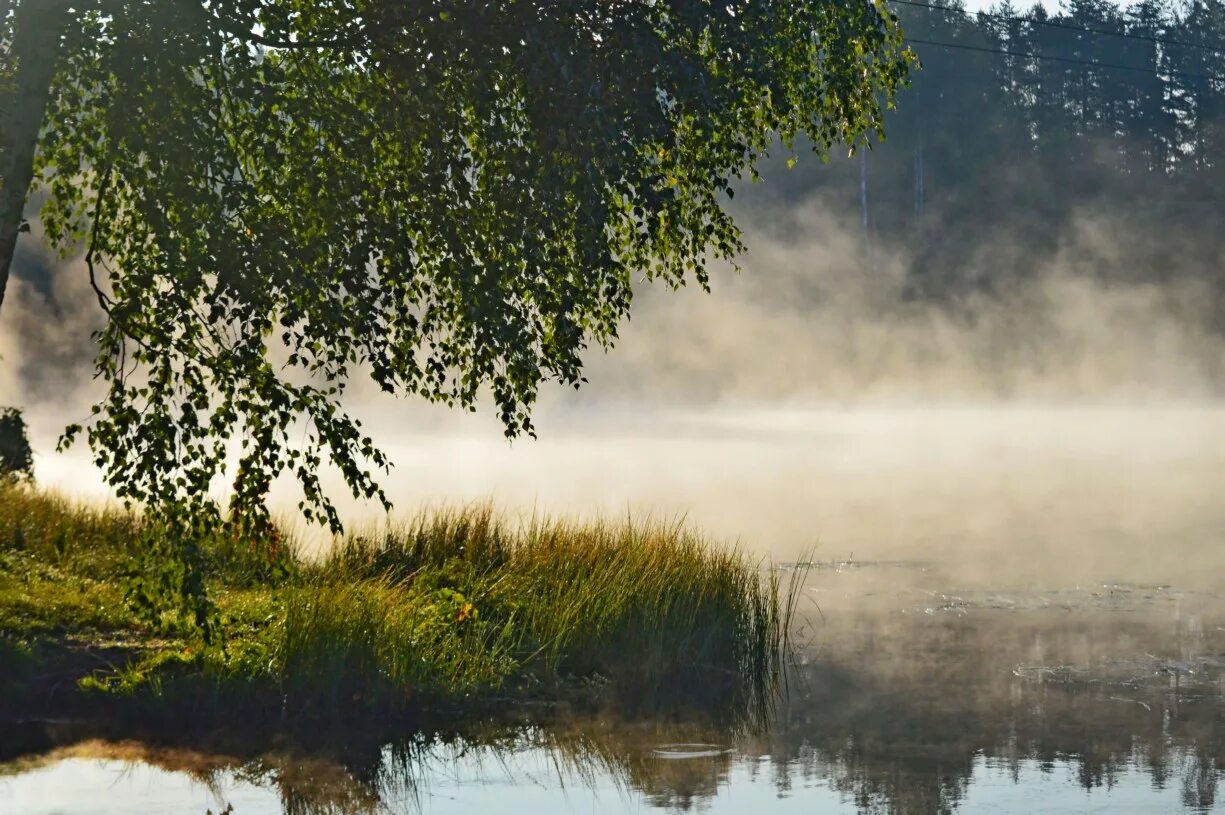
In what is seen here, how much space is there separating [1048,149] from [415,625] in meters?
71.5

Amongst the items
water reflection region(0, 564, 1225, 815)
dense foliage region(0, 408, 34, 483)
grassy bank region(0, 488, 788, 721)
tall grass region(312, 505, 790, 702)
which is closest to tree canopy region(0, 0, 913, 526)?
grassy bank region(0, 488, 788, 721)

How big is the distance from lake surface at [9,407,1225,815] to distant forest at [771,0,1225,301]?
5071cm

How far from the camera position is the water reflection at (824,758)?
9.16 meters

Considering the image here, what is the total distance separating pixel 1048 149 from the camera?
79.2 meters

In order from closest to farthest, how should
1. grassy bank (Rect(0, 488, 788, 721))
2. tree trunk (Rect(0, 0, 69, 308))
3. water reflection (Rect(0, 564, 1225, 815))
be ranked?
1. water reflection (Rect(0, 564, 1225, 815))
2. tree trunk (Rect(0, 0, 69, 308))
3. grassy bank (Rect(0, 488, 788, 721))

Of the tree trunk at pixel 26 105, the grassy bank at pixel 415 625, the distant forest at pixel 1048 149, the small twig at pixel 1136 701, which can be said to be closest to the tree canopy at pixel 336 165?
the tree trunk at pixel 26 105

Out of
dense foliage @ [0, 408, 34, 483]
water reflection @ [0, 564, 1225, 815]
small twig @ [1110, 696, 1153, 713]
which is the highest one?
dense foliage @ [0, 408, 34, 483]

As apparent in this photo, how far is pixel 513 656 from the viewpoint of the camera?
12.7 m

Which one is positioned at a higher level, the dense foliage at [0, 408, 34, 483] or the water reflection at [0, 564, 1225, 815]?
the dense foliage at [0, 408, 34, 483]

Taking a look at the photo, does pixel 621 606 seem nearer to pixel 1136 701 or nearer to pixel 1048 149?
pixel 1136 701

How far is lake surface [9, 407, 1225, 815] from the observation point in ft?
30.3

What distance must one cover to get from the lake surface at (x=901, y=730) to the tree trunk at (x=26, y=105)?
10.5ft

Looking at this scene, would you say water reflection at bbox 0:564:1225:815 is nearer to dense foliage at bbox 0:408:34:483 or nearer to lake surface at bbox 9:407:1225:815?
lake surface at bbox 9:407:1225:815

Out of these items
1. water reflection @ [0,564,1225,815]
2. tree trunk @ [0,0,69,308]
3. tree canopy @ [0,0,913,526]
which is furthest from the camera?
tree trunk @ [0,0,69,308]
